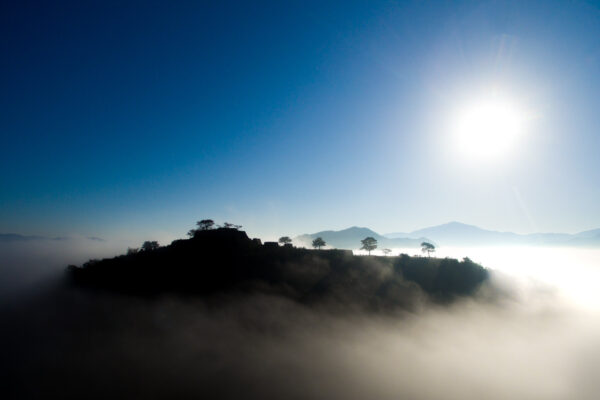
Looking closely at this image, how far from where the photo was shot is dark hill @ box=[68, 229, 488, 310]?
10012cm

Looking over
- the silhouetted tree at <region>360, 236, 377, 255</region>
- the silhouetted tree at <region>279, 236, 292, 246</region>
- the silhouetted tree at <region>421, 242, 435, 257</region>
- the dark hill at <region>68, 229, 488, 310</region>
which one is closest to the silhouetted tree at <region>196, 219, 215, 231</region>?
the dark hill at <region>68, 229, 488, 310</region>

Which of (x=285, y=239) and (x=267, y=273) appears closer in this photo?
(x=267, y=273)

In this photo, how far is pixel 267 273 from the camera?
10494cm

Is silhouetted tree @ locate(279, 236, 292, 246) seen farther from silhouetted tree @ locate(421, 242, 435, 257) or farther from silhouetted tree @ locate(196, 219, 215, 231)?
silhouetted tree @ locate(421, 242, 435, 257)

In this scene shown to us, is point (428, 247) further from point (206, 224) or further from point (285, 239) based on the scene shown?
point (206, 224)

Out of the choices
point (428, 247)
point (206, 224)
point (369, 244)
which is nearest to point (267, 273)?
point (206, 224)

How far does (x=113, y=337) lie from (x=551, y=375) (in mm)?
301929

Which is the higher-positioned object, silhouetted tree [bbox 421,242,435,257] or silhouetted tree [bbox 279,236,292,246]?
silhouetted tree [bbox 279,236,292,246]

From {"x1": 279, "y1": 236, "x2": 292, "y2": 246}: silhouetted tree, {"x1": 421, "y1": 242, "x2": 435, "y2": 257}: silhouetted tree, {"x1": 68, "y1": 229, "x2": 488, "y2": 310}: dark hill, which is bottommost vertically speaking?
{"x1": 68, "y1": 229, "x2": 488, "y2": 310}: dark hill

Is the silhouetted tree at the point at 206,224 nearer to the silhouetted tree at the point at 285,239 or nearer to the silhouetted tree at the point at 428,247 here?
the silhouetted tree at the point at 285,239

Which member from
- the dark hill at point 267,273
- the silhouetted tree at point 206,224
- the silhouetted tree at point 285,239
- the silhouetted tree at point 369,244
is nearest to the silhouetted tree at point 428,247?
the dark hill at point 267,273

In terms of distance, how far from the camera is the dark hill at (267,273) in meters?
100

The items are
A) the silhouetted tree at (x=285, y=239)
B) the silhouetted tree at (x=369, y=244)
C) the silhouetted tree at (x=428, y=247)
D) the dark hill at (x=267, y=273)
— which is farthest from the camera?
the silhouetted tree at (x=428, y=247)

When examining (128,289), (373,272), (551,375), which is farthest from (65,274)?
(551,375)
